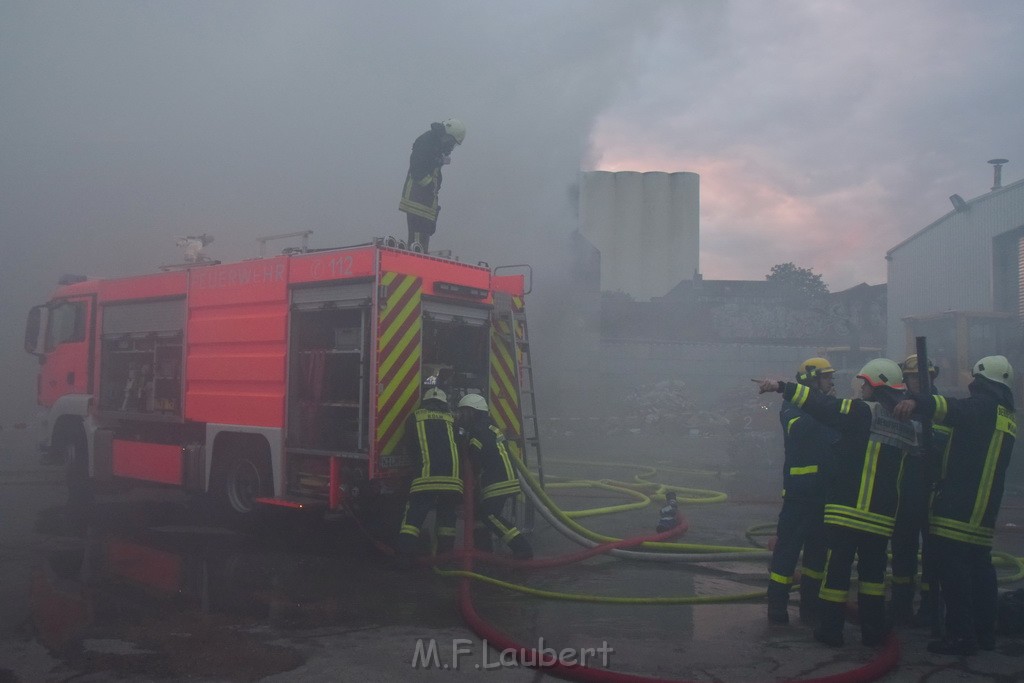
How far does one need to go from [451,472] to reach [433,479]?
0.50 ft

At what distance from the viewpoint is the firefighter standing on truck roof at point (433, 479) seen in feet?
19.6

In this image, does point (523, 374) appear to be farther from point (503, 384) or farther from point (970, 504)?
point (970, 504)

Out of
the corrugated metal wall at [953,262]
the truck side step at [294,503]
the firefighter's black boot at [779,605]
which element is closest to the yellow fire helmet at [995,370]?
the firefighter's black boot at [779,605]

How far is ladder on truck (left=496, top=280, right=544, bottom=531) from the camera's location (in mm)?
7238

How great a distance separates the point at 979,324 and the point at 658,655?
12.8 meters

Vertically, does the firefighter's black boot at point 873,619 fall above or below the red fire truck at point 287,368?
below

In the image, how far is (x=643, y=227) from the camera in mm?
38688

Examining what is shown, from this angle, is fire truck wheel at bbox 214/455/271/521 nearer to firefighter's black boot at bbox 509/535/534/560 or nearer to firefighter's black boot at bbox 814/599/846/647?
firefighter's black boot at bbox 509/535/534/560

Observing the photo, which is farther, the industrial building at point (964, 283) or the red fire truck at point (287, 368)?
the industrial building at point (964, 283)

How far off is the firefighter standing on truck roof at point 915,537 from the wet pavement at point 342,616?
0.17 metres

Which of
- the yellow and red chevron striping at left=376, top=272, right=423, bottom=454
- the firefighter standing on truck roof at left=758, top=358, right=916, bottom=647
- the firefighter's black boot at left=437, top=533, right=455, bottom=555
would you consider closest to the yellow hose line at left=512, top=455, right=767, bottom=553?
the firefighter's black boot at left=437, top=533, right=455, bottom=555

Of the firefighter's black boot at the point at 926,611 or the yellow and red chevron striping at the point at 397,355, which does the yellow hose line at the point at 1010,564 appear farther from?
the yellow and red chevron striping at the point at 397,355

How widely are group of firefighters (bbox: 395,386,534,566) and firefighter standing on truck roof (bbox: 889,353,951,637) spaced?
2.59m

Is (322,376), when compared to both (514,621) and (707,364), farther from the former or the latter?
(707,364)
